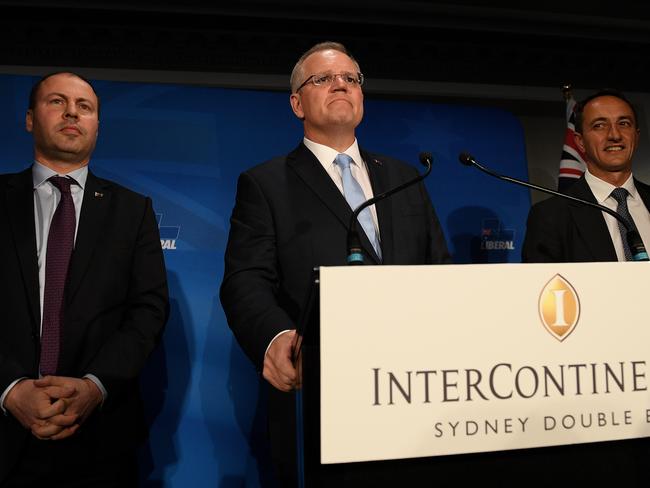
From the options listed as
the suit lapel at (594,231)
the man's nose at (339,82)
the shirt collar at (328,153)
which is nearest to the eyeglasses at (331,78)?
the man's nose at (339,82)

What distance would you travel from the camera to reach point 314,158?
6.30 feet

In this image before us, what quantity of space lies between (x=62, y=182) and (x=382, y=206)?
1.03 meters

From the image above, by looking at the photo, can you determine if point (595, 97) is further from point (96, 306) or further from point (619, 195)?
point (96, 306)

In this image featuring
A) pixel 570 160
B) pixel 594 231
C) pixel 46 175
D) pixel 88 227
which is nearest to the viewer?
pixel 88 227

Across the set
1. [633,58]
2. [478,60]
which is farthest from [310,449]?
[633,58]

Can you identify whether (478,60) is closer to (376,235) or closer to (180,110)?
(180,110)

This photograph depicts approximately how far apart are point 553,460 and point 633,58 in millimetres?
3873

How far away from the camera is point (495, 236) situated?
2.79m

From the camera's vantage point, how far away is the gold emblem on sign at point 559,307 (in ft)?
3.28

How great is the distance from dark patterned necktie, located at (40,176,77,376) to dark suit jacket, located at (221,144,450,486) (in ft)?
1.66

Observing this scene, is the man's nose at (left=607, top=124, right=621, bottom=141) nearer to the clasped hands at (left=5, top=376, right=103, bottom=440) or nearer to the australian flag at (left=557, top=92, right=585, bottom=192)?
the australian flag at (left=557, top=92, right=585, bottom=192)

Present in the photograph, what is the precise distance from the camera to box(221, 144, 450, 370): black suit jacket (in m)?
1.70

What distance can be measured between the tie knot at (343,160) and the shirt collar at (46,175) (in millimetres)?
844

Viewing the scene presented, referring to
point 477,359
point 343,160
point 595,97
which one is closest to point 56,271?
point 343,160
